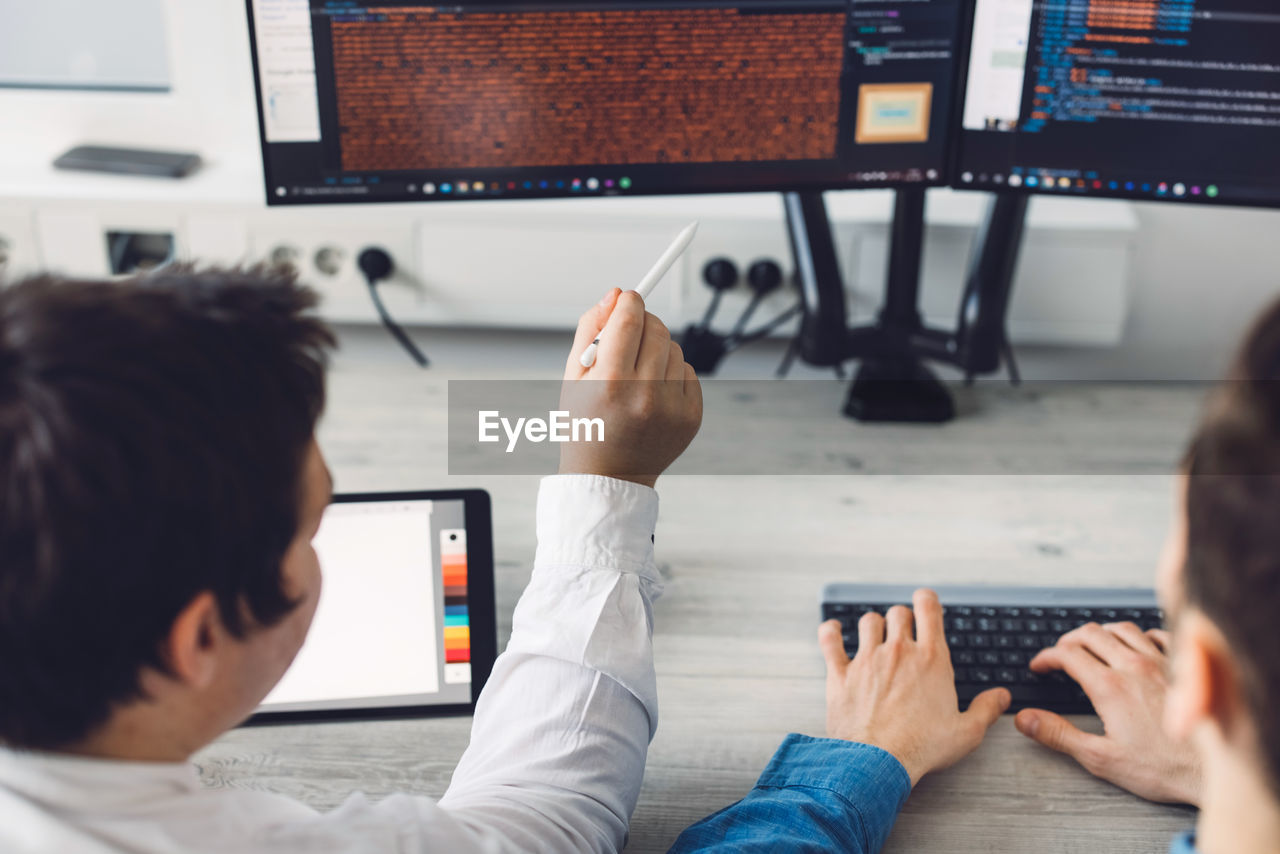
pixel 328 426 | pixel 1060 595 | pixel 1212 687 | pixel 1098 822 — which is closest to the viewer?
pixel 1212 687

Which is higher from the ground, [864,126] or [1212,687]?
[864,126]

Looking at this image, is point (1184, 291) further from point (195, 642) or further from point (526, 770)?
point (195, 642)

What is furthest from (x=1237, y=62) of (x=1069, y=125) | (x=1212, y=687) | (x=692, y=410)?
(x=1212, y=687)

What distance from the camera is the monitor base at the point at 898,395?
43.9 inches

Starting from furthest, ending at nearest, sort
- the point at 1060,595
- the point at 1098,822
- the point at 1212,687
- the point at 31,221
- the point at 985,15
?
the point at 31,221, the point at 985,15, the point at 1060,595, the point at 1098,822, the point at 1212,687

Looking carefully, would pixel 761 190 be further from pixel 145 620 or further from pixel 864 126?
pixel 145 620

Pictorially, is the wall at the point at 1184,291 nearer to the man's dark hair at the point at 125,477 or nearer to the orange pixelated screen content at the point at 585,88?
the orange pixelated screen content at the point at 585,88

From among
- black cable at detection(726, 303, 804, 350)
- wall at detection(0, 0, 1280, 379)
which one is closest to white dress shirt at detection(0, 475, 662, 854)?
black cable at detection(726, 303, 804, 350)

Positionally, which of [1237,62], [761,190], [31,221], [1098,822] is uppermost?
[1237,62]

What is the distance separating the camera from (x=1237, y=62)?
0.92m

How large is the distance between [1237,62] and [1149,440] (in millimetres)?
371

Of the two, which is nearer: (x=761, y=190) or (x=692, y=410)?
(x=692, y=410)

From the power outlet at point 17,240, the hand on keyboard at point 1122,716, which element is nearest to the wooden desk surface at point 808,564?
the hand on keyboard at point 1122,716

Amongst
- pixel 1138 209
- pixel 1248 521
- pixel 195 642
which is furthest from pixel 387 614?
pixel 1138 209
